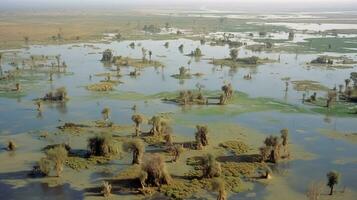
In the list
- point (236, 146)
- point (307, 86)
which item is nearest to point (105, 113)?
point (236, 146)

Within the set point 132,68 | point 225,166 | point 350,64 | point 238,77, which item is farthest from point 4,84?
point 350,64

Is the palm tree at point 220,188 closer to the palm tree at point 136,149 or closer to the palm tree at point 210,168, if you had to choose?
the palm tree at point 210,168

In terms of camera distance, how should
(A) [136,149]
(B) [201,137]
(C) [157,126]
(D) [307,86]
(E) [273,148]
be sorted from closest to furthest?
(A) [136,149] < (E) [273,148] < (B) [201,137] < (C) [157,126] < (D) [307,86]

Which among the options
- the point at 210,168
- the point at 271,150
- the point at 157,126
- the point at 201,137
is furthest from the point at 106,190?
the point at 271,150

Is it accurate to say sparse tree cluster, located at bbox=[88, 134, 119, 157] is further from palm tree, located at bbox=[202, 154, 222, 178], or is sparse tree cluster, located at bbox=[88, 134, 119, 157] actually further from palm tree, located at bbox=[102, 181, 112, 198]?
palm tree, located at bbox=[202, 154, 222, 178]

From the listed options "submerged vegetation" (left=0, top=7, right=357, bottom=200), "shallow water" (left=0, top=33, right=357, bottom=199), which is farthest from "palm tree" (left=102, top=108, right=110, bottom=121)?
"shallow water" (left=0, top=33, right=357, bottom=199)

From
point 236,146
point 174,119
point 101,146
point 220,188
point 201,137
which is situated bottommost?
point 236,146

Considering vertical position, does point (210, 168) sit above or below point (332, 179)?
below

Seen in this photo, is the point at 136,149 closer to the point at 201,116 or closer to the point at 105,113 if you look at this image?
the point at 105,113

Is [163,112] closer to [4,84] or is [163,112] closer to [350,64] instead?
[4,84]

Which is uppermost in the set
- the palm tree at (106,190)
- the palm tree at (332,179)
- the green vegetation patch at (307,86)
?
the green vegetation patch at (307,86)

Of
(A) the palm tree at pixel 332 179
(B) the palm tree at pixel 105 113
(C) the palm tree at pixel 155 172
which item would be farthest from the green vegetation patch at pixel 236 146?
(B) the palm tree at pixel 105 113

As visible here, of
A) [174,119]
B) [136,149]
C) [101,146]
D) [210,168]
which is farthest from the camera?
[174,119]

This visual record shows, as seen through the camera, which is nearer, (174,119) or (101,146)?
(101,146)
